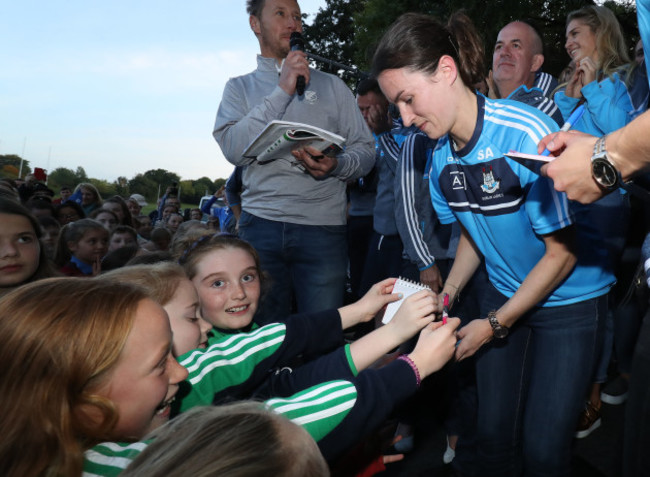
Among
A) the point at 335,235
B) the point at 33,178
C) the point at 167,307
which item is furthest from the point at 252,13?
the point at 33,178

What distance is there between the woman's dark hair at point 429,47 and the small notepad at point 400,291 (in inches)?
33.8

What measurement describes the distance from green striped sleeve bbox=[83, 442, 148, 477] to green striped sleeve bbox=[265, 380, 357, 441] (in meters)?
0.38

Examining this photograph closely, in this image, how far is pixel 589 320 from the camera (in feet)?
7.23

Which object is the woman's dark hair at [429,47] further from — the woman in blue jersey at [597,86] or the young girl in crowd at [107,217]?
the young girl in crowd at [107,217]

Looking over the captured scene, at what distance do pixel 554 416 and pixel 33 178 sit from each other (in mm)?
11437

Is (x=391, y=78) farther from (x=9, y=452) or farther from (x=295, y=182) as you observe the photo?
(x=9, y=452)

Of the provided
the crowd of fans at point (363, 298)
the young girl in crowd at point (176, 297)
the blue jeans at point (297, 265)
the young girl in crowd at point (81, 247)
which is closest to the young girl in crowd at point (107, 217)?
the young girl in crowd at point (81, 247)

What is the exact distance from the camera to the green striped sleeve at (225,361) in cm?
197

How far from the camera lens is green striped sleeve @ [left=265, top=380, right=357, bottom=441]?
1579 mm

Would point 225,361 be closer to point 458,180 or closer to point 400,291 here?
point 400,291

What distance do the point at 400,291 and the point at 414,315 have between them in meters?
0.40

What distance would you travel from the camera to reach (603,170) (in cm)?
147

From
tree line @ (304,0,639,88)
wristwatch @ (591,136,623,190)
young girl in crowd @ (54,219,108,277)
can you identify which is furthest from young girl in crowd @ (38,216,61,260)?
wristwatch @ (591,136,623,190)

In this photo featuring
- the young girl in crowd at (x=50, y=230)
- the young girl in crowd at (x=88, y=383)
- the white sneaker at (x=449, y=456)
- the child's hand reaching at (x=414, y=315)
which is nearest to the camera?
the young girl in crowd at (x=88, y=383)
